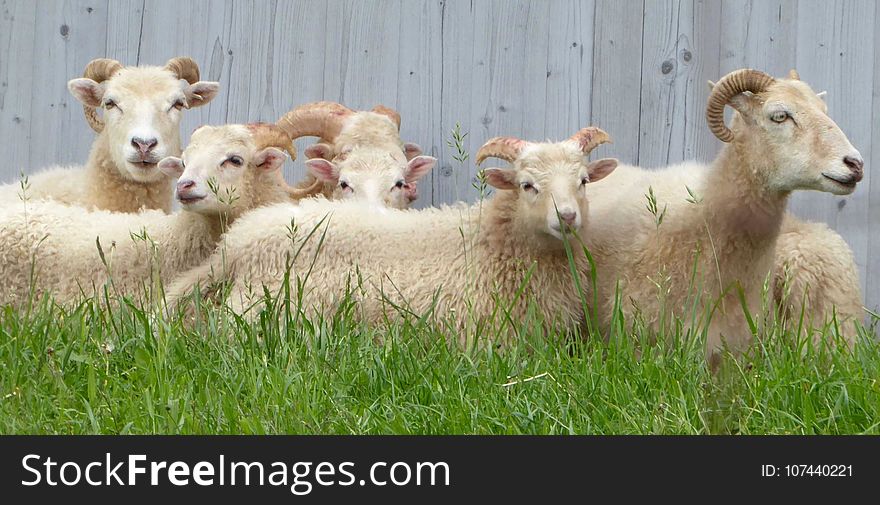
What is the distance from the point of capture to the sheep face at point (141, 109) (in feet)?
21.5

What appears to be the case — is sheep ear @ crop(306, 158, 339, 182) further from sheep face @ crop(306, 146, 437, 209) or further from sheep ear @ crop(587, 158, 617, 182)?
sheep ear @ crop(587, 158, 617, 182)

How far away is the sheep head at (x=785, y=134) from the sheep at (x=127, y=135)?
3.01 metres

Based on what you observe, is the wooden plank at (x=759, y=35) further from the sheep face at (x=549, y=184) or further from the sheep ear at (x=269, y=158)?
the sheep ear at (x=269, y=158)

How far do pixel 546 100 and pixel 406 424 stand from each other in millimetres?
3787

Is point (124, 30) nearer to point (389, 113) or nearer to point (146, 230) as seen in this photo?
point (389, 113)

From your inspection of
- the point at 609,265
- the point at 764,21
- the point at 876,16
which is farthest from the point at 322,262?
the point at 876,16

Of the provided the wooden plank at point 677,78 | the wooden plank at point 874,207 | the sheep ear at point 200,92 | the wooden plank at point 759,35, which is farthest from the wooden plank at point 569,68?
the sheep ear at point 200,92

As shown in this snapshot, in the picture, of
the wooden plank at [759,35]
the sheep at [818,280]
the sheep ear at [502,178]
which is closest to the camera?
the sheep ear at [502,178]

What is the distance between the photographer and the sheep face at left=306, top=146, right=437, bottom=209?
6609 mm

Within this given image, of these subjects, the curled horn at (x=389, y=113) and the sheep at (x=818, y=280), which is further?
the curled horn at (x=389, y=113)

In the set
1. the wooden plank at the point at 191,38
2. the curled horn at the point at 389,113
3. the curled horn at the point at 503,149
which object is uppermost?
the wooden plank at the point at 191,38

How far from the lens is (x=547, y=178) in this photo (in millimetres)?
5383

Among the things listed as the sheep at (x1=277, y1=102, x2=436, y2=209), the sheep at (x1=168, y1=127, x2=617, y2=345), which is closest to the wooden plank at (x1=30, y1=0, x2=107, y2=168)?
the sheep at (x1=277, y1=102, x2=436, y2=209)

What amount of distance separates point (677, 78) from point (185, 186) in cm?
286
